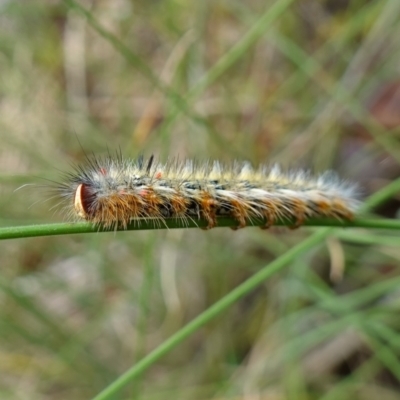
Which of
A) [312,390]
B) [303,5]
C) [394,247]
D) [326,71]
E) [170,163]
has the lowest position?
[312,390]

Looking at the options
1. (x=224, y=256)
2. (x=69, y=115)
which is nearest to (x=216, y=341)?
(x=224, y=256)

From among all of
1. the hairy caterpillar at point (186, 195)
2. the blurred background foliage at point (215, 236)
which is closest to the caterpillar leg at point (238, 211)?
the hairy caterpillar at point (186, 195)

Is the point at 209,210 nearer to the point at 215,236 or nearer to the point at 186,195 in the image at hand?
the point at 186,195

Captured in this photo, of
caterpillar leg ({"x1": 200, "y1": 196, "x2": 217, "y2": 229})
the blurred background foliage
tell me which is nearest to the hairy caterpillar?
caterpillar leg ({"x1": 200, "y1": 196, "x2": 217, "y2": 229})

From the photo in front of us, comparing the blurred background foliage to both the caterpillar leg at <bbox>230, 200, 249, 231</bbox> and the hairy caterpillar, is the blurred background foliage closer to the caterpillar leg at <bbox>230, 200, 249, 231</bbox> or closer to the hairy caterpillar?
the hairy caterpillar

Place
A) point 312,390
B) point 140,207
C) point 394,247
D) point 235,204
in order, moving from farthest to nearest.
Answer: point 312,390 → point 394,247 → point 235,204 → point 140,207

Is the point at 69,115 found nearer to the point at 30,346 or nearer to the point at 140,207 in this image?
Answer: the point at 30,346

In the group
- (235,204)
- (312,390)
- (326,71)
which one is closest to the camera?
(235,204)
